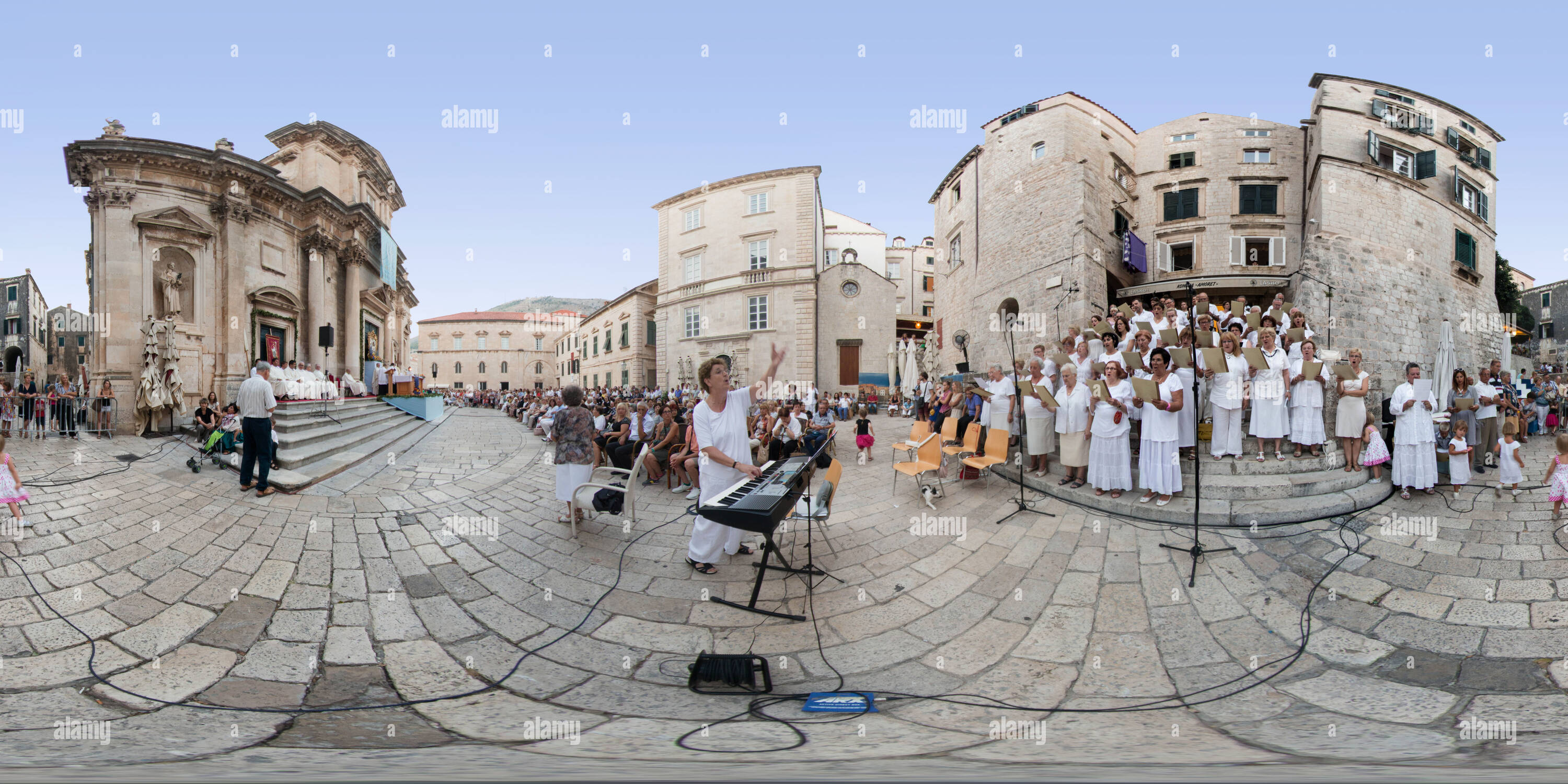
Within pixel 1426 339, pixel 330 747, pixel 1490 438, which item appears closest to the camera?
pixel 330 747

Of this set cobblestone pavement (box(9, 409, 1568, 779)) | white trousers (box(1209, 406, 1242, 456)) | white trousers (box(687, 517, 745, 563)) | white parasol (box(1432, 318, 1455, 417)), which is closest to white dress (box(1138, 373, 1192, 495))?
cobblestone pavement (box(9, 409, 1568, 779))

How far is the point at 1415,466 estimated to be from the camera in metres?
5.77

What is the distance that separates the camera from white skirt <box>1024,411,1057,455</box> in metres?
6.53

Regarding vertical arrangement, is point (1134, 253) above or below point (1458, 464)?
above

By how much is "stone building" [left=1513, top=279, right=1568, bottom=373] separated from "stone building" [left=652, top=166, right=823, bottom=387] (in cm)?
3972

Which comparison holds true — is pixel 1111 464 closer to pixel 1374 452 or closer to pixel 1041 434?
pixel 1041 434

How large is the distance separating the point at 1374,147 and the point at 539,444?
975 inches

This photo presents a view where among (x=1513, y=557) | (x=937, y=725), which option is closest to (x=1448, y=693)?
(x=1513, y=557)

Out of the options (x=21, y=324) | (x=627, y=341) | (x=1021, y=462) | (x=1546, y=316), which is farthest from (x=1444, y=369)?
(x=21, y=324)

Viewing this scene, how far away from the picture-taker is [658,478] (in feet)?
22.1

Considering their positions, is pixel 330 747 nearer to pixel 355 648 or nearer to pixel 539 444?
pixel 355 648

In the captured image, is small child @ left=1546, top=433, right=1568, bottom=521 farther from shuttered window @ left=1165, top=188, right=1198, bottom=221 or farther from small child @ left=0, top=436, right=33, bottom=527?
shuttered window @ left=1165, top=188, right=1198, bottom=221

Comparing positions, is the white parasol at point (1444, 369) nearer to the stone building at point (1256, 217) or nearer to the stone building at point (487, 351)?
the stone building at point (1256, 217)

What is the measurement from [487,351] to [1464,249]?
63363 millimetres
